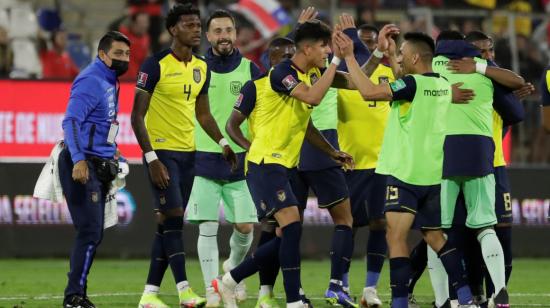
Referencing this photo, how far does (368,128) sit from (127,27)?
774cm

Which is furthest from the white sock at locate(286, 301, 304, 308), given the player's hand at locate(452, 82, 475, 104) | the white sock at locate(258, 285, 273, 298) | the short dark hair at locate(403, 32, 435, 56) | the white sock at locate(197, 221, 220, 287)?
the short dark hair at locate(403, 32, 435, 56)

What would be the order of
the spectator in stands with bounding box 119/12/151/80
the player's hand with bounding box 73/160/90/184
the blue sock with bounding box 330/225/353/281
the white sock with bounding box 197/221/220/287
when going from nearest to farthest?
the player's hand with bounding box 73/160/90/184
the blue sock with bounding box 330/225/353/281
the white sock with bounding box 197/221/220/287
the spectator in stands with bounding box 119/12/151/80

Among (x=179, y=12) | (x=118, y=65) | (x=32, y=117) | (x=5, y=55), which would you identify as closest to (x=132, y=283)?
(x=118, y=65)

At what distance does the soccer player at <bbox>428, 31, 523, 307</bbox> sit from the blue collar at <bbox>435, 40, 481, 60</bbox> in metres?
0.02

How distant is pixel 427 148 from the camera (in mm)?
9844

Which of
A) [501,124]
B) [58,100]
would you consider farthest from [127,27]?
[501,124]

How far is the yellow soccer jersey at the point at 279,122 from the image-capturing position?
1008 cm

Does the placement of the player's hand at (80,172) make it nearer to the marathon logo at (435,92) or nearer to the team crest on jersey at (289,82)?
the team crest on jersey at (289,82)

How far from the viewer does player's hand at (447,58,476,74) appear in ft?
34.2

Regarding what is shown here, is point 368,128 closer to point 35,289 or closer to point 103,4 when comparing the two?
point 35,289

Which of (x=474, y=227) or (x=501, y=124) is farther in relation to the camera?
(x=501, y=124)

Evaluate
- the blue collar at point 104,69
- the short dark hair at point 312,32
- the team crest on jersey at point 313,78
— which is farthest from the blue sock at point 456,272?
the blue collar at point 104,69

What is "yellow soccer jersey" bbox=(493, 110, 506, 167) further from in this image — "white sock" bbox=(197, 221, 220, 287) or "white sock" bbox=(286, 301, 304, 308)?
"white sock" bbox=(197, 221, 220, 287)

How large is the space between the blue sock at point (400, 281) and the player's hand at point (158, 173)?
2.26m
